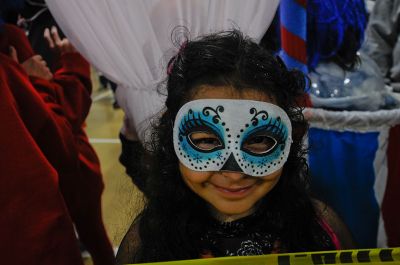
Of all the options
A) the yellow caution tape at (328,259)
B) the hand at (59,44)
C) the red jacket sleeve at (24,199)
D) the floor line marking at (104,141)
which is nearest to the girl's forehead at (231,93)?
the yellow caution tape at (328,259)

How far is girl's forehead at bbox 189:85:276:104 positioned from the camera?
715mm

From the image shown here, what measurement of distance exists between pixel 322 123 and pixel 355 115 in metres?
0.10

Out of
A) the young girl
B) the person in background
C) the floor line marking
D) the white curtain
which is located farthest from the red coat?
→ the floor line marking

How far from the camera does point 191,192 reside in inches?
32.9

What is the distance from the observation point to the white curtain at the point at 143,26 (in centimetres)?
101

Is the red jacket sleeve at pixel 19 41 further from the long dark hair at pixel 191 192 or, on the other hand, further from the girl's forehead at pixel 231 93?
the girl's forehead at pixel 231 93

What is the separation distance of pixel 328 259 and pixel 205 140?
0.95 feet

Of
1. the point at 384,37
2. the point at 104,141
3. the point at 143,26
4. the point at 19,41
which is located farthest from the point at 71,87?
the point at 104,141

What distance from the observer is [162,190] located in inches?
33.4

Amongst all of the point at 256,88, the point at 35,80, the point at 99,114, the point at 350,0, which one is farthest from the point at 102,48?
the point at 99,114

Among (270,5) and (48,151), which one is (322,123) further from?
(48,151)

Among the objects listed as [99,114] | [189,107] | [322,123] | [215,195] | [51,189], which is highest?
[189,107]

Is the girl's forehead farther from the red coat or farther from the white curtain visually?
the red coat

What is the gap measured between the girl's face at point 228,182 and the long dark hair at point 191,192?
31mm
